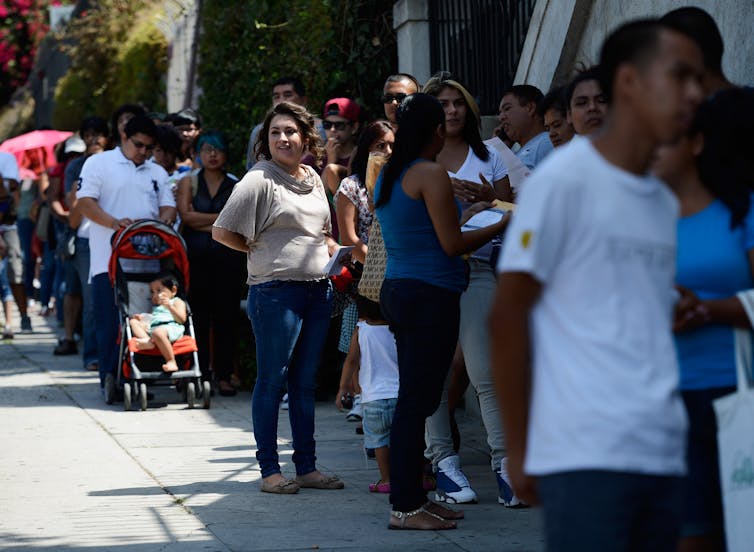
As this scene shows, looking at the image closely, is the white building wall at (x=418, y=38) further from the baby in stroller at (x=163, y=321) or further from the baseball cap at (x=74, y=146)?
the baseball cap at (x=74, y=146)

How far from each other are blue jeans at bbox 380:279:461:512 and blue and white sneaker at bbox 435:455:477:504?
0.67 metres

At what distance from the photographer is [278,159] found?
726cm

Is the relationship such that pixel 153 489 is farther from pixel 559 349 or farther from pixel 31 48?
pixel 31 48

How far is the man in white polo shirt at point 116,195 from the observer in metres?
10.7

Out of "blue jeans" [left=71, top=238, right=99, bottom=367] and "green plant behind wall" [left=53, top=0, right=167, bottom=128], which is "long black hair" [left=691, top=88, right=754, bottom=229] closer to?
"blue jeans" [left=71, top=238, right=99, bottom=367]

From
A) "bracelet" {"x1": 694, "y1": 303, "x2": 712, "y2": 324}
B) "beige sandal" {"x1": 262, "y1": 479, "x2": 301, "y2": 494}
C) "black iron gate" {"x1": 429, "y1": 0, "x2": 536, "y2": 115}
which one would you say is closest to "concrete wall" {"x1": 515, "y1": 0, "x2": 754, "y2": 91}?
"black iron gate" {"x1": 429, "y1": 0, "x2": 536, "y2": 115}

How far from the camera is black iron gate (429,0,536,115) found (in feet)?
32.6

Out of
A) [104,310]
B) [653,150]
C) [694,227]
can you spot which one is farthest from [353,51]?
[653,150]

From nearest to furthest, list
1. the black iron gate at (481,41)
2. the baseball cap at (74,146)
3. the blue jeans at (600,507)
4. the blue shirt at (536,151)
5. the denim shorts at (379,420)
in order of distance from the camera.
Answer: the blue jeans at (600,507), the denim shorts at (379,420), the blue shirt at (536,151), the black iron gate at (481,41), the baseball cap at (74,146)

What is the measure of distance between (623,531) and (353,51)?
9346 millimetres

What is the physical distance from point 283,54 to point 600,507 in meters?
10.9

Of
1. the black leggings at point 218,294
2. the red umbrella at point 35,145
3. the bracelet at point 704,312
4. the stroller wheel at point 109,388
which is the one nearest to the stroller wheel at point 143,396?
the stroller wheel at point 109,388

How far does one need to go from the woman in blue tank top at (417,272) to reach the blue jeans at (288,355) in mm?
980

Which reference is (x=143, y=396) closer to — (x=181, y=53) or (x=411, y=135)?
(x=411, y=135)
